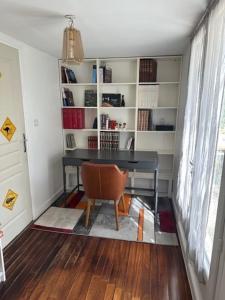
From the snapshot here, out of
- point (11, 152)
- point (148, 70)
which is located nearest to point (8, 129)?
point (11, 152)

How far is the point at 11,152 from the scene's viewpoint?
2.27 m

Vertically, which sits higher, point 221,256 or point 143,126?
point 143,126

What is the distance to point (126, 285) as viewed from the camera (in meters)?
1.74

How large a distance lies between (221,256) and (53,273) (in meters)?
1.46

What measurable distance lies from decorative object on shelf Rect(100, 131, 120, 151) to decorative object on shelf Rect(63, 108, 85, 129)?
396mm

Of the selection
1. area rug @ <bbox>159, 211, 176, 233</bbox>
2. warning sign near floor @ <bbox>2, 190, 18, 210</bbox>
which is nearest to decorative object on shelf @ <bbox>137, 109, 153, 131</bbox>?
area rug @ <bbox>159, 211, 176, 233</bbox>

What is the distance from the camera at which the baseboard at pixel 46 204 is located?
9.10 ft

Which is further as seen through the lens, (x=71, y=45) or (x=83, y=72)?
(x=83, y=72)

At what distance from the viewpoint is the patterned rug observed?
2.40 m

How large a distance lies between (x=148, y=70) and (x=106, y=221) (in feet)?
7.41

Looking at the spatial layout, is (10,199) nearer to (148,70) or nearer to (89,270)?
(89,270)

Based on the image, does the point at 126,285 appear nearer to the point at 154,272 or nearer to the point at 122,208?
the point at 154,272

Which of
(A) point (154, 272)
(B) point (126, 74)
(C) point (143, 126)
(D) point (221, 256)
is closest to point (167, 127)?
(C) point (143, 126)

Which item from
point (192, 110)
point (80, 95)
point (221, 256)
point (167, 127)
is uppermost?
point (80, 95)
